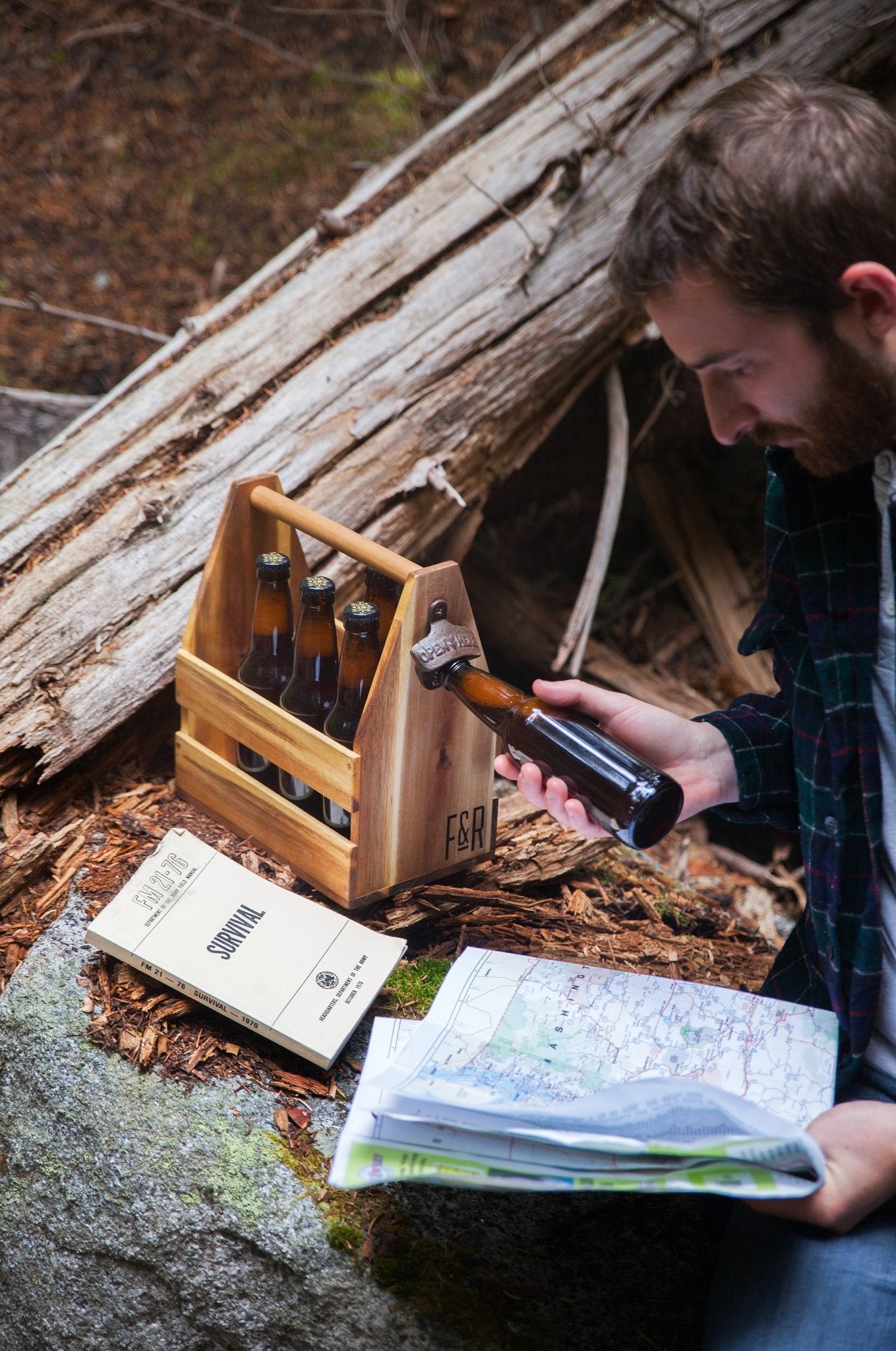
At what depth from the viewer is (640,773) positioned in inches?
66.0

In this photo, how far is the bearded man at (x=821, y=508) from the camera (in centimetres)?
140

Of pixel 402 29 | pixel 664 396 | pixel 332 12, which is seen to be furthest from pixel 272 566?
pixel 402 29

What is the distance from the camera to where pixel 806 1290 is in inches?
56.5

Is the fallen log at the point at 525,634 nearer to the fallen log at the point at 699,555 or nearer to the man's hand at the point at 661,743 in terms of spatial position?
the fallen log at the point at 699,555

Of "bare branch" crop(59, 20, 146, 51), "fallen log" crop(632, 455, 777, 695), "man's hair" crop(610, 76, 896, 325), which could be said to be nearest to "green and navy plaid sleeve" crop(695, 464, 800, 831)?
"man's hair" crop(610, 76, 896, 325)

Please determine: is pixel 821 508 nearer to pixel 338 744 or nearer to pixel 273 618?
pixel 338 744

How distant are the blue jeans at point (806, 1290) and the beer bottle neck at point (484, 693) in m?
0.88

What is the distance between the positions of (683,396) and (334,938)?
2692 mm

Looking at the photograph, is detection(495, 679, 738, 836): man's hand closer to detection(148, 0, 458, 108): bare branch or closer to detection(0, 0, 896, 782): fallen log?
detection(0, 0, 896, 782): fallen log

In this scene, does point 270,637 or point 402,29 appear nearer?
point 270,637

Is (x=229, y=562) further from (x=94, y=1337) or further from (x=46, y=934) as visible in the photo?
(x=94, y=1337)

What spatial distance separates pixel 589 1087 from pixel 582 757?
512mm

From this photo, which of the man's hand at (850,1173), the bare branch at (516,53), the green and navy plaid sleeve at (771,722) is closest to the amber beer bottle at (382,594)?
the green and navy plaid sleeve at (771,722)


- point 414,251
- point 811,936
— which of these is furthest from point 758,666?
point 811,936
